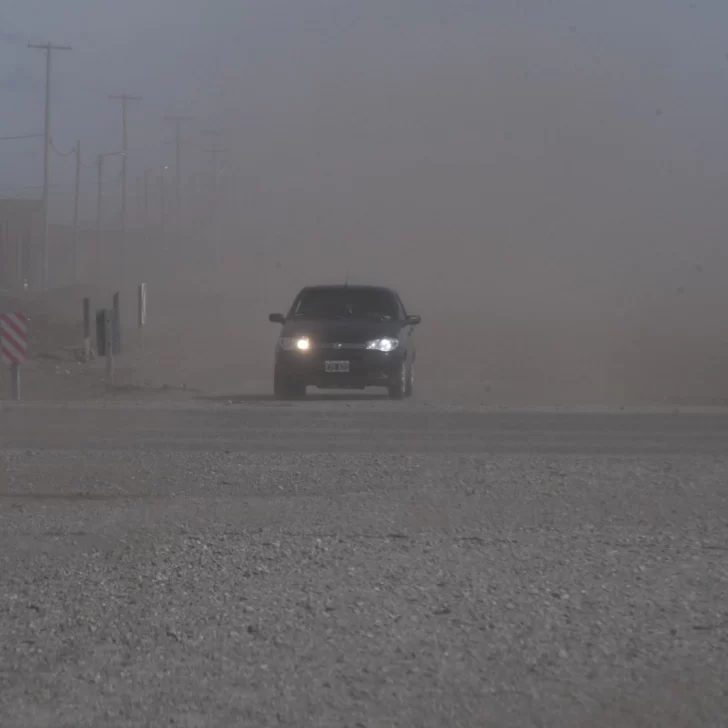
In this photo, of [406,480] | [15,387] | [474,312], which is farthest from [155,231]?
[406,480]

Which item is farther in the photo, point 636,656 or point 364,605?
point 364,605

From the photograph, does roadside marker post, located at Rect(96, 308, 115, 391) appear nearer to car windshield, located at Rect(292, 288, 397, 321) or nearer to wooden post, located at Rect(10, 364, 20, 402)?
wooden post, located at Rect(10, 364, 20, 402)

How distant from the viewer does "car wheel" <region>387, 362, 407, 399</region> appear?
19.8 metres

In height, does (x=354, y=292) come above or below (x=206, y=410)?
above

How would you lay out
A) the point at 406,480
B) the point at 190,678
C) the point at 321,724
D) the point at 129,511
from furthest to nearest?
the point at 406,480 < the point at 129,511 < the point at 190,678 < the point at 321,724

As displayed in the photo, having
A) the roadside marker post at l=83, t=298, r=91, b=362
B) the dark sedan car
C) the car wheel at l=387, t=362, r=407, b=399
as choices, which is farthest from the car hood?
the roadside marker post at l=83, t=298, r=91, b=362

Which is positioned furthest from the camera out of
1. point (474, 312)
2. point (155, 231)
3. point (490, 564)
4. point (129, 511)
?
point (155, 231)

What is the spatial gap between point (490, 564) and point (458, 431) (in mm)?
8002

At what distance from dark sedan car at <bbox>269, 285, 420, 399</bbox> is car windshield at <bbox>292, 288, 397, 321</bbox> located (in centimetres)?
2

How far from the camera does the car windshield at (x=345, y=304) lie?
20359mm

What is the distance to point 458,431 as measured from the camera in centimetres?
1531

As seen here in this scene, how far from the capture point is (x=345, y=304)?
20547 mm

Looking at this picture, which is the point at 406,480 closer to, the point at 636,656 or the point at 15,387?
the point at 636,656


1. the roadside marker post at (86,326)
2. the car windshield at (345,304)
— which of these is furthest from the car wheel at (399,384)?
the roadside marker post at (86,326)
